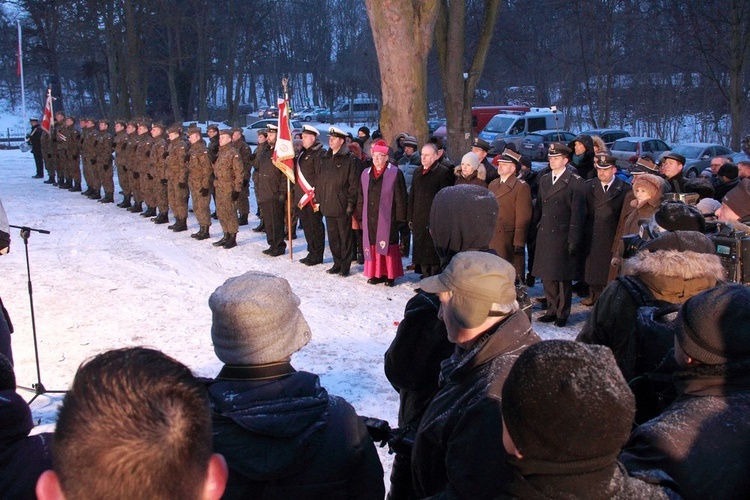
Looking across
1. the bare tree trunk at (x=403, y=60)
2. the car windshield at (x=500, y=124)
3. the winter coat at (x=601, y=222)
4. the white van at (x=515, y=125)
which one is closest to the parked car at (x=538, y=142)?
the white van at (x=515, y=125)

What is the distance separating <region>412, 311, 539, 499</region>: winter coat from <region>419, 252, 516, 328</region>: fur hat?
75 mm

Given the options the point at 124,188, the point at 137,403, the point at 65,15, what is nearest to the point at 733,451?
the point at 137,403

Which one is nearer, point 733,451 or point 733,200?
point 733,451

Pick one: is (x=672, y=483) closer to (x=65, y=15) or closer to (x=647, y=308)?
(x=647, y=308)

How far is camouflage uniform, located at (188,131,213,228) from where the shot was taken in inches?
483

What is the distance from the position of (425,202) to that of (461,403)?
6655mm

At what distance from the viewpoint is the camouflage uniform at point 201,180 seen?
12.3 metres

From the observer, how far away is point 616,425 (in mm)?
1733

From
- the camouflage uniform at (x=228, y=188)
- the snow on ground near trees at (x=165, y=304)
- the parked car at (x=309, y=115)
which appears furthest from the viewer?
the parked car at (x=309, y=115)

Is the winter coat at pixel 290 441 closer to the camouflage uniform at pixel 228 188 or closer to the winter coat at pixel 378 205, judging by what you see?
the winter coat at pixel 378 205

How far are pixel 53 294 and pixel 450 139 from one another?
10.6m

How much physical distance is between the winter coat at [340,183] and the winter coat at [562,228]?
9.87 ft

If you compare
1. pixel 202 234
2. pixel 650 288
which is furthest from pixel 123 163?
pixel 650 288

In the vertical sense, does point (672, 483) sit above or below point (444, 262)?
below
